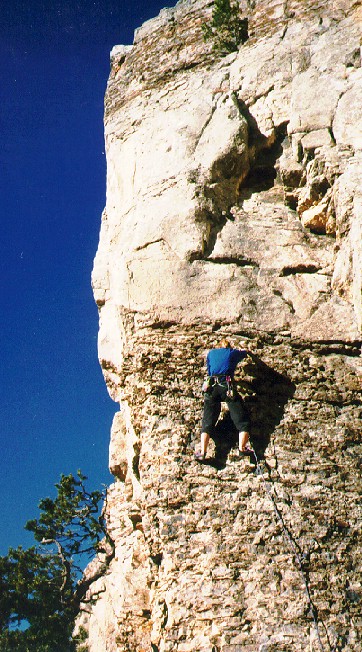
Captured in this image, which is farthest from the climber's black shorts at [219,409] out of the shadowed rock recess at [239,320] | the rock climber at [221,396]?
the shadowed rock recess at [239,320]

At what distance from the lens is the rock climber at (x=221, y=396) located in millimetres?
7488

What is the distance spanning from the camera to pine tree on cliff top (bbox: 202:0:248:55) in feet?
38.5

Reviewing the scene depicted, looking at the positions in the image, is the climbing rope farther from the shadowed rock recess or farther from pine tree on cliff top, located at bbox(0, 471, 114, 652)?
pine tree on cliff top, located at bbox(0, 471, 114, 652)

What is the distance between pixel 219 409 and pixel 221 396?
0.62 feet

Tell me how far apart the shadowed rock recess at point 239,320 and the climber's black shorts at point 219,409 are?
0.75 ft

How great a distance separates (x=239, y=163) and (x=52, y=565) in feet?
40.9

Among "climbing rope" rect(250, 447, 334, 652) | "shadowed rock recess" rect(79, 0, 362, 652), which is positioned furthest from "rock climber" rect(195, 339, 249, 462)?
"climbing rope" rect(250, 447, 334, 652)

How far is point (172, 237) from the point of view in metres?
9.45

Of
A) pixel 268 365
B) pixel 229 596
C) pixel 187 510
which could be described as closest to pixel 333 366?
pixel 268 365

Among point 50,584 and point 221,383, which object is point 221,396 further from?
point 50,584

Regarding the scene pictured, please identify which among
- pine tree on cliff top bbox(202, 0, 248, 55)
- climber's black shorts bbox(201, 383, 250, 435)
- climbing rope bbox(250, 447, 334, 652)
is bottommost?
climbing rope bbox(250, 447, 334, 652)

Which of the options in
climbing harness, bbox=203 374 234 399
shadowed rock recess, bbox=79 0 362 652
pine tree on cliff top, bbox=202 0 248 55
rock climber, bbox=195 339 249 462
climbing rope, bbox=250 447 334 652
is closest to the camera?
climbing rope, bbox=250 447 334 652

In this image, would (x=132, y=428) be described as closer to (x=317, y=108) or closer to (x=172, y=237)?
Answer: (x=172, y=237)

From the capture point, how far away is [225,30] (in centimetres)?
1181
